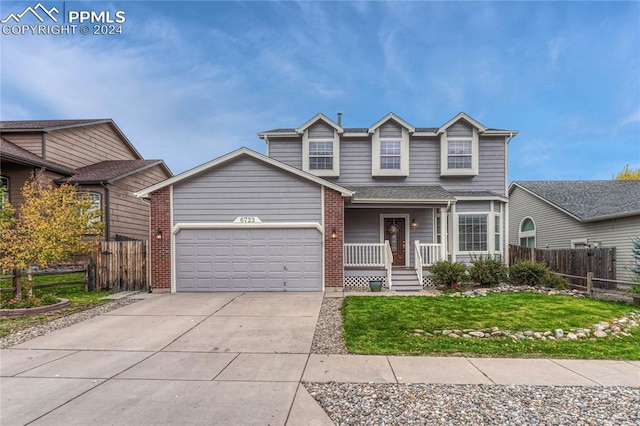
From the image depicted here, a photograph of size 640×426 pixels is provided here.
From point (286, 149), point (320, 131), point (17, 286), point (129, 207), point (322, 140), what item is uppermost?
point (320, 131)

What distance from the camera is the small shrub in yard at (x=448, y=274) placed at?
37.8 feet

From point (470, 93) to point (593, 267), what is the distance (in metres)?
17.0

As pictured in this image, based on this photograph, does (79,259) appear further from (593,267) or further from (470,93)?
(470,93)

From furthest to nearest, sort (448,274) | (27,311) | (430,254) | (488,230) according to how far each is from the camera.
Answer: (488,230) < (430,254) < (448,274) < (27,311)

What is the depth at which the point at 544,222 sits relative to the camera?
676 inches

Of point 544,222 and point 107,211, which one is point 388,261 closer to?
point 544,222

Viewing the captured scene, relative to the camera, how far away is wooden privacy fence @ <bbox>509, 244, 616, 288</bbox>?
11.9 meters

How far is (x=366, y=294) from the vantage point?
34.5ft

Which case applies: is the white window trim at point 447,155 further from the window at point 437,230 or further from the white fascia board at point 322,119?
the white fascia board at point 322,119

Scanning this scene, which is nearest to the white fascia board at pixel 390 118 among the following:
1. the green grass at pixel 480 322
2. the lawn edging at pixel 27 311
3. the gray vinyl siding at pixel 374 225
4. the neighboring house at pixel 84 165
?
the gray vinyl siding at pixel 374 225

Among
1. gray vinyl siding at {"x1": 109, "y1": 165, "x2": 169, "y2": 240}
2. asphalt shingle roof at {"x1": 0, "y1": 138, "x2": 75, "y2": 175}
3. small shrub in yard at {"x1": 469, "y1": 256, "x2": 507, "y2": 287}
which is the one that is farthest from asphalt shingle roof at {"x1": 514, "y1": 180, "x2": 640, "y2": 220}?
asphalt shingle roof at {"x1": 0, "y1": 138, "x2": 75, "y2": 175}

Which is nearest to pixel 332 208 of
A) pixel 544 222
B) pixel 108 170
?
pixel 108 170

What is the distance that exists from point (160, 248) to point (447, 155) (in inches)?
484

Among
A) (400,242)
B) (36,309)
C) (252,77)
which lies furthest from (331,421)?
(252,77)
